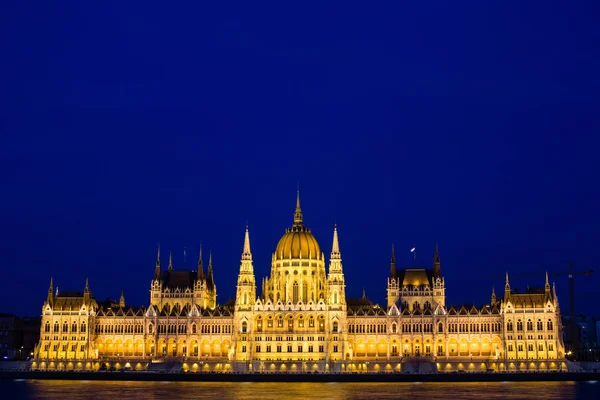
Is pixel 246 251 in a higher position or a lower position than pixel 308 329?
higher

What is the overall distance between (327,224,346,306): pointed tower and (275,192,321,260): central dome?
553 centimetres

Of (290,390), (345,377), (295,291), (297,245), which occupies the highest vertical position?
(297,245)

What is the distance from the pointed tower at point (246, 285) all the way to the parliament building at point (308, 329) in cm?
18

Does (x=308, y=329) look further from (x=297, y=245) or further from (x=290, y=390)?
(x=290, y=390)

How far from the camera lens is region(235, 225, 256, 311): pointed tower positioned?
168 m

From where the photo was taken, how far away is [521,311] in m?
162

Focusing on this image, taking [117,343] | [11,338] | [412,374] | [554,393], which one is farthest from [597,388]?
[11,338]

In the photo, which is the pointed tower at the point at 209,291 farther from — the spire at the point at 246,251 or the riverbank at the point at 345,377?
the riverbank at the point at 345,377

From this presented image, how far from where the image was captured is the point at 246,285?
16975 cm


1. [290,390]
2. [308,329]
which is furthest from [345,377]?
[290,390]

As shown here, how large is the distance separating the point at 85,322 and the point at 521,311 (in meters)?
74.5

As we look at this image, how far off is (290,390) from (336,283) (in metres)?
50.2

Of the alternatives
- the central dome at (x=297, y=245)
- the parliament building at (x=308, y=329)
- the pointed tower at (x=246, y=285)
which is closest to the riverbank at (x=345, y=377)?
the parliament building at (x=308, y=329)

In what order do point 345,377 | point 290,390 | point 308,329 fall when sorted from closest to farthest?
point 290,390 → point 345,377 → point 308,329
